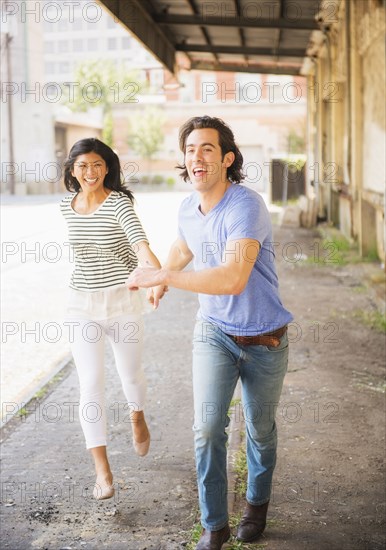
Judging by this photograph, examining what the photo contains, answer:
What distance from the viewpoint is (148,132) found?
192 feet

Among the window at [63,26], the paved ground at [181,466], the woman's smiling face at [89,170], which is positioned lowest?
the paved ground at [181,466]

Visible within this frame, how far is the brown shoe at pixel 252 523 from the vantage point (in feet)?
14.0

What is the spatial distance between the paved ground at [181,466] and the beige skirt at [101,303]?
1.10 meters

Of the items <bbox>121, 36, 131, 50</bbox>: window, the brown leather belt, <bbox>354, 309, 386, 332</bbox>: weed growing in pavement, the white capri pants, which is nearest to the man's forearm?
the brown leather belt

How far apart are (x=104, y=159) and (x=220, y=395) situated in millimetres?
1627

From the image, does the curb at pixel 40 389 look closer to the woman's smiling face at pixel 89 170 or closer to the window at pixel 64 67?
the woman's smiling face at pixel 89 170

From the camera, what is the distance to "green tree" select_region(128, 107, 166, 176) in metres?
58.4

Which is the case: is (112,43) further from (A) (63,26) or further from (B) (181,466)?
(B) (181,466)

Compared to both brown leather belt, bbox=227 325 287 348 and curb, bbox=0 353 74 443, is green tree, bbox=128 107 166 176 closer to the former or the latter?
curb, bbox=0 353 74 443

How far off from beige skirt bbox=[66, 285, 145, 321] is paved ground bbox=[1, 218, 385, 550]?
3.62 feet

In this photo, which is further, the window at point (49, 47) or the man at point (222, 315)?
the window at point (49, 47)

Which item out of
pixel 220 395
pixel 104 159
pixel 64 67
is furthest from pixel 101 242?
pixel 64 67

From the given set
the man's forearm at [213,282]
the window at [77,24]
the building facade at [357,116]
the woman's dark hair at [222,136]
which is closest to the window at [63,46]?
the window at [77,24]

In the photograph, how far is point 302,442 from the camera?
576 centimetres
